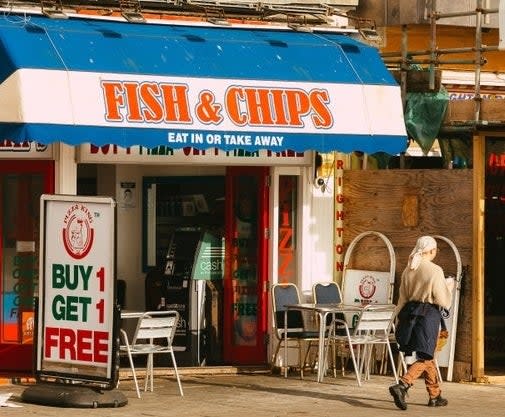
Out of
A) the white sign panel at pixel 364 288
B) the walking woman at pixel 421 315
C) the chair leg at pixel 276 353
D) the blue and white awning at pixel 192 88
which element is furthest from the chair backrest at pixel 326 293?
the walking woman at pixel 421 315

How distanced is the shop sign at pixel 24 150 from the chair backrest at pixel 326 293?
3371 mm

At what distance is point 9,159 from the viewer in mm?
16844

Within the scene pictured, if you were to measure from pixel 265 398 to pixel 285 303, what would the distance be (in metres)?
2.04

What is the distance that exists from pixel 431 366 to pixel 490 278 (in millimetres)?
5320

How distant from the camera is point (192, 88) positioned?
16516 millimetres

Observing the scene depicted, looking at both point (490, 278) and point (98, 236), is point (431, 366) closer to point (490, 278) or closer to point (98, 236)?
point (98, 236)

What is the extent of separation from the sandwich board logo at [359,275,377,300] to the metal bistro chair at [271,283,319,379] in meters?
0.72

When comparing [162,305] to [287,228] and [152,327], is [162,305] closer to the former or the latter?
[287,228]

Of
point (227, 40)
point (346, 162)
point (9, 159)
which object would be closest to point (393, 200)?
point (346, 162)

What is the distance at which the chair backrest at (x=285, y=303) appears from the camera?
17812 mm

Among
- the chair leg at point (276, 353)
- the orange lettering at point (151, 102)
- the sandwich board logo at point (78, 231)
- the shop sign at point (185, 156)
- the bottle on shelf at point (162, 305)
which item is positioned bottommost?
the chair leg at point (276, 353)

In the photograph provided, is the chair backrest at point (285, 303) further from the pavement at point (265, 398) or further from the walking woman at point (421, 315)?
the walking woman at point (421, 315)

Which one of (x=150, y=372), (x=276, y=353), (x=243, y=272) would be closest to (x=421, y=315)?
(x=150, y=372)

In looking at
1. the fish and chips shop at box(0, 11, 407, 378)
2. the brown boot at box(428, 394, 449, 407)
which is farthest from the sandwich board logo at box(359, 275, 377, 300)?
the brown boot at box(428, 394, 449, 407)
